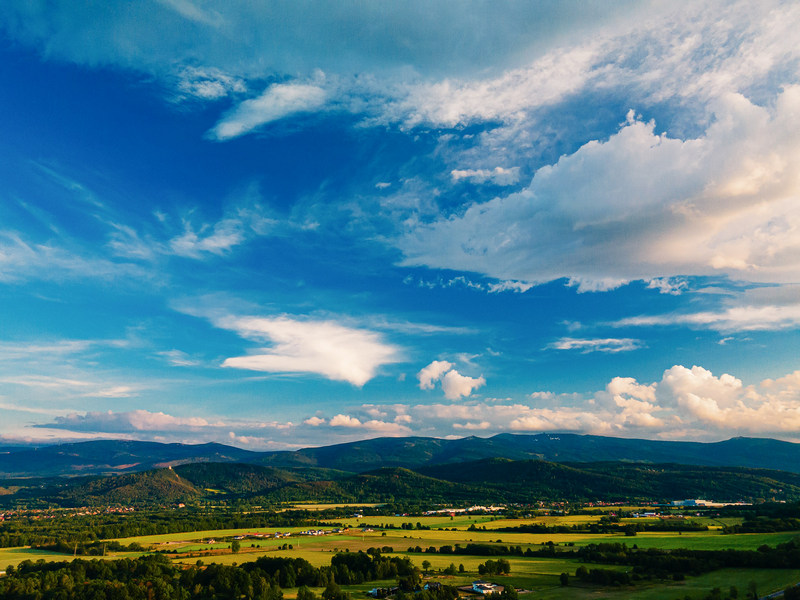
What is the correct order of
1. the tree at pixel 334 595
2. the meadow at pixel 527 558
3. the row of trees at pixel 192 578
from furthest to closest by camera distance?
the row of trees at pixel 192 578
the meadow at pixel 527 558
the tree at pixel 334 595

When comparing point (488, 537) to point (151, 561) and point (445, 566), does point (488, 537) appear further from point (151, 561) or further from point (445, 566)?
point (151, 561)

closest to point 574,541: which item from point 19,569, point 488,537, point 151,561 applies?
point 488,537

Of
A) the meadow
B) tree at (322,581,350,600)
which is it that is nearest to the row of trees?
tree at (322,581,350,600)

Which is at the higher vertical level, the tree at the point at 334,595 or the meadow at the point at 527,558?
the tree at the point at 334,595

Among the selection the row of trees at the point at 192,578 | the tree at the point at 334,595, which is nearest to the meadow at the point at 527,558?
the row of trees at the point at 192,578

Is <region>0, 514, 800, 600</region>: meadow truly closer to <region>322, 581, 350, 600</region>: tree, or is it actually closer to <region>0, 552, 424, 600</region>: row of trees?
<region>0, 552, 424, 600</region>: row of trees

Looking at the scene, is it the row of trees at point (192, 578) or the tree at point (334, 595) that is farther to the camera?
the row of trees at point (192, 578)

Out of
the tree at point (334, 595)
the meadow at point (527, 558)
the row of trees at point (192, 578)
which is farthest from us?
the row of trees at point (192, 578)

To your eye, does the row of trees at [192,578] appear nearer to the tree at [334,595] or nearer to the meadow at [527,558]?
the tree at [334,595]

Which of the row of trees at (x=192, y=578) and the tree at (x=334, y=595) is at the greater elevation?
the tree at (x=334, y=595)

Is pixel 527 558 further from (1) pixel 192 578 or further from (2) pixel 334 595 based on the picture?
(1) pixel 192 578

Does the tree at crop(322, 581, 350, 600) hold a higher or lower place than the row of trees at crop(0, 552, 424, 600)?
higher
